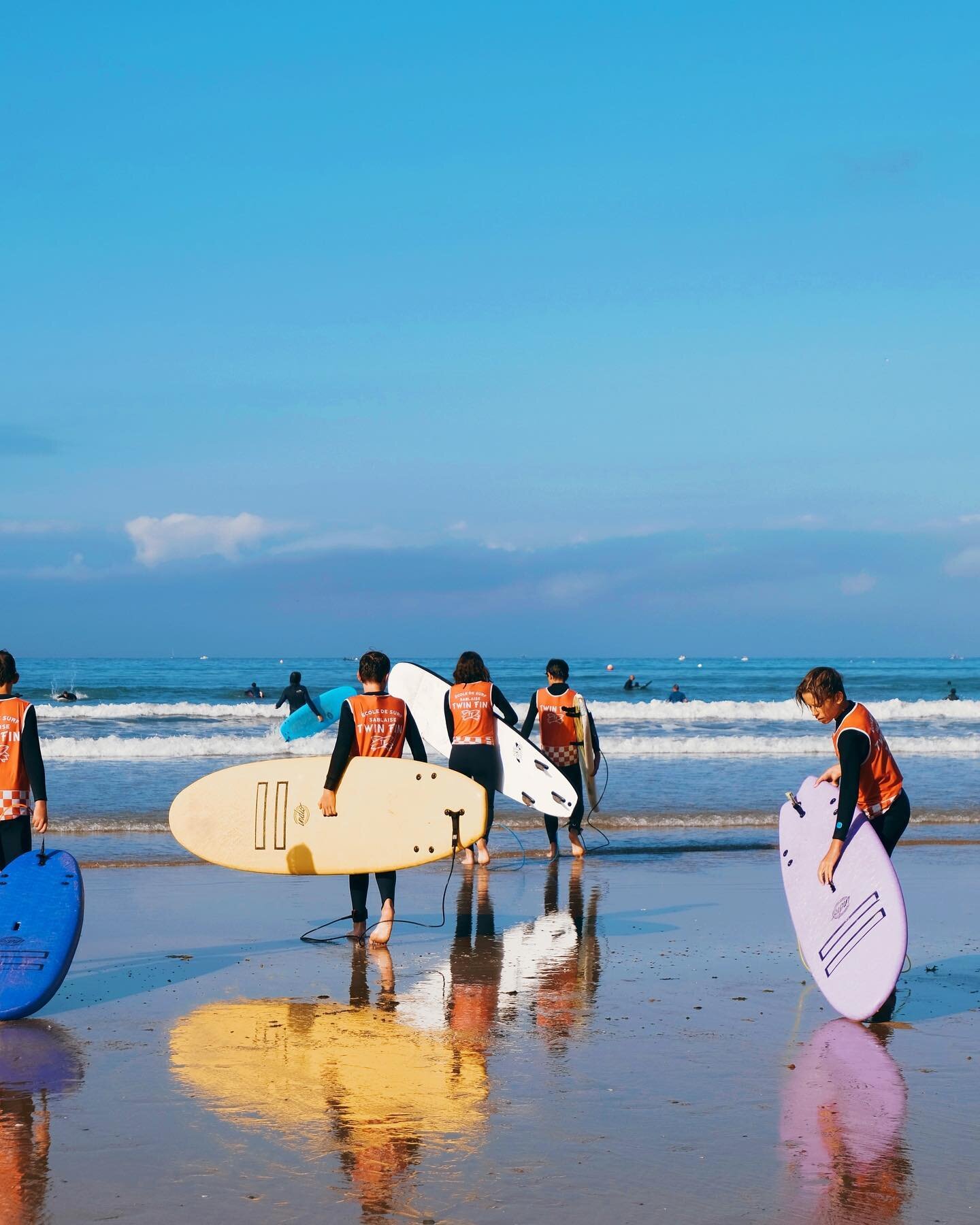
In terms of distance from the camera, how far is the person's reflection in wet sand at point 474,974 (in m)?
5.25

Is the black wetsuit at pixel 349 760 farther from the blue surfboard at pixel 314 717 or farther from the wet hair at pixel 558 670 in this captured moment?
the blue surfboard at pixel 314 717

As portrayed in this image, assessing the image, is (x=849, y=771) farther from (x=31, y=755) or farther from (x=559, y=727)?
(x=559, y=727)

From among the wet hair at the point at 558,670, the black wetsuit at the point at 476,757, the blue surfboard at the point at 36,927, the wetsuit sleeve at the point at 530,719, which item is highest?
the wet hair at the point at 558,670

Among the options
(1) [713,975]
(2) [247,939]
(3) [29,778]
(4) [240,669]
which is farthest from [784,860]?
(4) [240,669]

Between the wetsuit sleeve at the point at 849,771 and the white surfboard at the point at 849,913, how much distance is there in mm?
118

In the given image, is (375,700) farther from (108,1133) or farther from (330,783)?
(108,1133)

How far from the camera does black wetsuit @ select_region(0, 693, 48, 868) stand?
6004 mm

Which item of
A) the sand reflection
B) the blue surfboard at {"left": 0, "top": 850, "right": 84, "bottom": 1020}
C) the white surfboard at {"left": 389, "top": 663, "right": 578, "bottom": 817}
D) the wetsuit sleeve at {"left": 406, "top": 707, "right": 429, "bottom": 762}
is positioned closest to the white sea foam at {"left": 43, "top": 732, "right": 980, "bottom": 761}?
the white surfboard at {"left": 389, "top": 663, "right": 578, "bottom": 817}

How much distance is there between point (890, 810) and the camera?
5.73 metres

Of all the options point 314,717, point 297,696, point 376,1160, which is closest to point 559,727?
point 314,717

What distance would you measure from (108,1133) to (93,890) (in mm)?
5164

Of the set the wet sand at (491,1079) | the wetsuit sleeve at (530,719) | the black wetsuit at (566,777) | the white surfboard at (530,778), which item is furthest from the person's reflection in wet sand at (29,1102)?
the wetsuit sleeve at (530,719)

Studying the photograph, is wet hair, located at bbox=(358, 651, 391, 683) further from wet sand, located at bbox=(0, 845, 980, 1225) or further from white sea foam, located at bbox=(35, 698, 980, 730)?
white sea foam, located at bbox=(35, 698, 980, 730)

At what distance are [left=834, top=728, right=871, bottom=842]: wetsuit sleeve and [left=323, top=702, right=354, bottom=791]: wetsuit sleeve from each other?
2.96 metres
